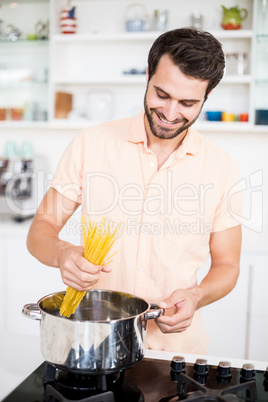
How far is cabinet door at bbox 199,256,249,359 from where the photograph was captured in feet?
9.50

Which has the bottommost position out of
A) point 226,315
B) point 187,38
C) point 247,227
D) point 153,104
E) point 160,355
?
point 226,315

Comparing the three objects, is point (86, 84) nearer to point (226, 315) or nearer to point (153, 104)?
point (226, 315)

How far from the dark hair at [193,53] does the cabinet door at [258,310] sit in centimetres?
163

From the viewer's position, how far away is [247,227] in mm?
3438

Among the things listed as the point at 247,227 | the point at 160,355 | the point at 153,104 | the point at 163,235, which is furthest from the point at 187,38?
the point at 247,227

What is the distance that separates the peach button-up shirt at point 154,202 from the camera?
5.19 ft

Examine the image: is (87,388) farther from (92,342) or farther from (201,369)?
(201,369)

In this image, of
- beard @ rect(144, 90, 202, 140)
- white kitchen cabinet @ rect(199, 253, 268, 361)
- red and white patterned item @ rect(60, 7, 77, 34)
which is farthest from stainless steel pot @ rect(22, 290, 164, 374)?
red and white patterned item @ rect(60, 7, 77, 34)

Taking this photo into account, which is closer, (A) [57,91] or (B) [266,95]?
(B) [266,95]

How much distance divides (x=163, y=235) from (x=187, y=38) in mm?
585

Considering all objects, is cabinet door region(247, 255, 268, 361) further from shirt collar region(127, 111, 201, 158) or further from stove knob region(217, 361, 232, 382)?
stove knob region(217, 361, 232, 382)

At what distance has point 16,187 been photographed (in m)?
3.37

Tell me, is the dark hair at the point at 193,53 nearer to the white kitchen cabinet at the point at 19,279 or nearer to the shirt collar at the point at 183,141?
the shirt collar at the point at 183,141

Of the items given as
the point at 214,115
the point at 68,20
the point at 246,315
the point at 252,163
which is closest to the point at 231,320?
the point at 246,315
